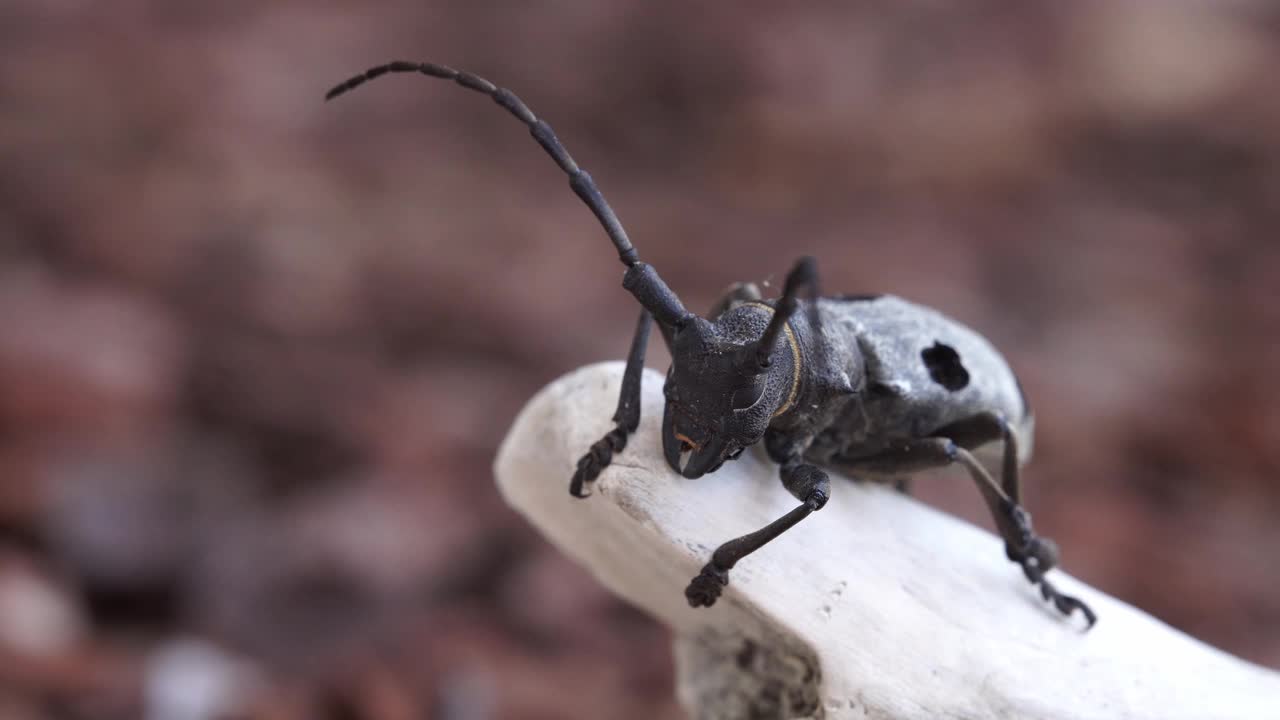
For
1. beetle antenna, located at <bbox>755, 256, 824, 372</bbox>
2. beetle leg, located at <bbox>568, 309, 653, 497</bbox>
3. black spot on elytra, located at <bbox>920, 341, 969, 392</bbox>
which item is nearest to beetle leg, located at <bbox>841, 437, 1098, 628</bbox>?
black spot on elytra, located at <bbox>920, 341, 969, 392</bbox>

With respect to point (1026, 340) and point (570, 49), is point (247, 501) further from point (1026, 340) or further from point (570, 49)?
point (570, 49)

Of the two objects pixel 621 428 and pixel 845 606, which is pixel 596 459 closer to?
pixel 621 428

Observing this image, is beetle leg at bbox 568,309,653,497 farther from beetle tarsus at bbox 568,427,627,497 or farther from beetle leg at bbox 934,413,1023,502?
beetle leg at bbox 934,413,1023,502

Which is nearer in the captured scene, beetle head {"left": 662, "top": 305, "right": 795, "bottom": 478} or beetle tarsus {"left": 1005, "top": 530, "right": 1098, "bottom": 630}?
beetle head {"left": 662, "top": 305, "right": 795, "bottom": 478}

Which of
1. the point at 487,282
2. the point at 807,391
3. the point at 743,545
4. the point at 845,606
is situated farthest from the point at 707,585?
the point at 487,282

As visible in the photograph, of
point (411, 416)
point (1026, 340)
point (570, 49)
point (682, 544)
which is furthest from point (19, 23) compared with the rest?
point (682, 544)

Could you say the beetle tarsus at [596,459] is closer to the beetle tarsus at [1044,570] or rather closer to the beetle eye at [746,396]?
the beetle eye at [746,396]

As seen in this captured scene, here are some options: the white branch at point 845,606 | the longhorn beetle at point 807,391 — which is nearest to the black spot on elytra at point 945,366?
the longhorn beetle at point 807,391
